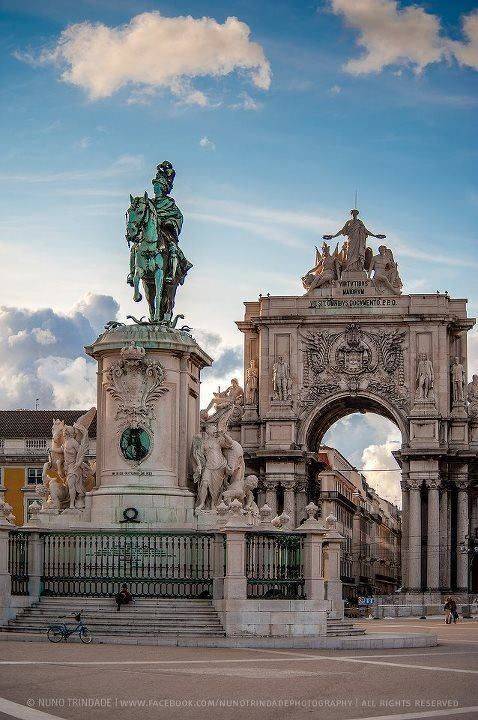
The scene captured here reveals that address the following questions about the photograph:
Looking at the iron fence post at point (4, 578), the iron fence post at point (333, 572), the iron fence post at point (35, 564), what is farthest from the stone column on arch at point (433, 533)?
the iron fence post at point (4, 578)

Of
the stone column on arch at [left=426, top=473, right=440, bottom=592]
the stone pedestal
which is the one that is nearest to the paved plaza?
the stone pedestal

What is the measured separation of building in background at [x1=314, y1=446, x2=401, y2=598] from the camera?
415 ft

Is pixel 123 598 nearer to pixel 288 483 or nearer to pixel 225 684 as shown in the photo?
pixel 225 684

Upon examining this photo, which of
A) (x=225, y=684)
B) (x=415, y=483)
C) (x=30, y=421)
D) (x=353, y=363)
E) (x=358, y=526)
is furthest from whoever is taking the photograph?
(x=358, y=526)

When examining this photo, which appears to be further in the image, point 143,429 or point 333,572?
point 333,572

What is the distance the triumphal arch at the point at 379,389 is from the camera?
85562 millimetres

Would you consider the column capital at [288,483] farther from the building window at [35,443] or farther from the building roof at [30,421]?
the building window at [35,443]

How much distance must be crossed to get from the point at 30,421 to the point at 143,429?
6944 cm

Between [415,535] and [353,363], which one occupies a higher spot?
[353,363]

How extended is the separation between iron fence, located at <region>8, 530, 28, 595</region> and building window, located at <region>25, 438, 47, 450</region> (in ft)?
213

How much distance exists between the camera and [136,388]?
29625 millimetres

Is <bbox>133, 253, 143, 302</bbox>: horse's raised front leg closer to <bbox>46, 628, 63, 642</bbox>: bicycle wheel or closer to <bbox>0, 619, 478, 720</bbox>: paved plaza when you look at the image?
<bbox>46, 628, 63, 642</bbox>: bicycle wheel

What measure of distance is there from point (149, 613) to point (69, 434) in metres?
4.67

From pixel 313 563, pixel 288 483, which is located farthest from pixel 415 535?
pixel 313 563
